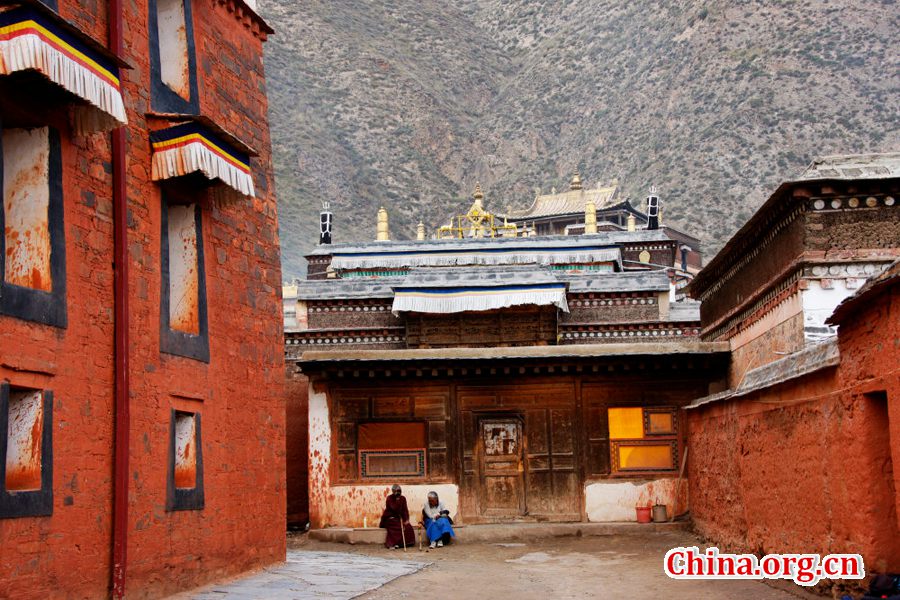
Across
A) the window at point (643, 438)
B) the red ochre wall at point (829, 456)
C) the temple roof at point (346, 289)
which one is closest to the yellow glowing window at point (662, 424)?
the window at point (643, 438)

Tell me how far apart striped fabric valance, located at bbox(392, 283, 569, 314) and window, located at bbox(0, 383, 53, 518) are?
44.6ft

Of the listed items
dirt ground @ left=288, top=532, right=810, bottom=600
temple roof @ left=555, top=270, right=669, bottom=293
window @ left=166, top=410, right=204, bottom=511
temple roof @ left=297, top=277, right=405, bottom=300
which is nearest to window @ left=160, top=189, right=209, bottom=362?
window @ left=166, top=410, right=204, bottom=511

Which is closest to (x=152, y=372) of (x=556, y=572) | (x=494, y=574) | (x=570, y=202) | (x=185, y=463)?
(x=185, y=463)

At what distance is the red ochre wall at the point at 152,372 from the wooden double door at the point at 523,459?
5357 mm

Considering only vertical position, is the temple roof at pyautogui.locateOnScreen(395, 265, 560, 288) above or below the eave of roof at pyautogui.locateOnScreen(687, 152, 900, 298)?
above

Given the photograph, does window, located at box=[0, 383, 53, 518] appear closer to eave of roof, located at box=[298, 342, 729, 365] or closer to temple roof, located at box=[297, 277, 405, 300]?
eave of roof, located at box=[298, 342, 729, 365]

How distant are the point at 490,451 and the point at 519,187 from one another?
69.9 m

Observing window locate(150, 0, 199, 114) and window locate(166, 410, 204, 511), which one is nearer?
window locate(166, 410, 204, 511)

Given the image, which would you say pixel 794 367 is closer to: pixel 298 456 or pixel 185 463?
pixel 185 463

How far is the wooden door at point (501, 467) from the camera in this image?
58.4ft

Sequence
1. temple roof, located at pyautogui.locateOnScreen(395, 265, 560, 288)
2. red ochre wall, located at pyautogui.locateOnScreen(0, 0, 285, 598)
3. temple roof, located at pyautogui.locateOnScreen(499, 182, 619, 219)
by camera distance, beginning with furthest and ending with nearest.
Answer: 1. temple roof, located at pyautogui.locateOnScreen(499, 182, 619, 219)
2. temple roof, located at pyautogui.locateOnScreen(395, 265, 560, 288)
3. red ochre wall, located at pyautogui.locateOnScreen(0, 0, 285, 598)

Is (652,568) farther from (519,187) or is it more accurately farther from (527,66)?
(527,66)

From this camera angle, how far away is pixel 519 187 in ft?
285

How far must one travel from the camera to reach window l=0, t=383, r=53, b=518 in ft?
26.3
